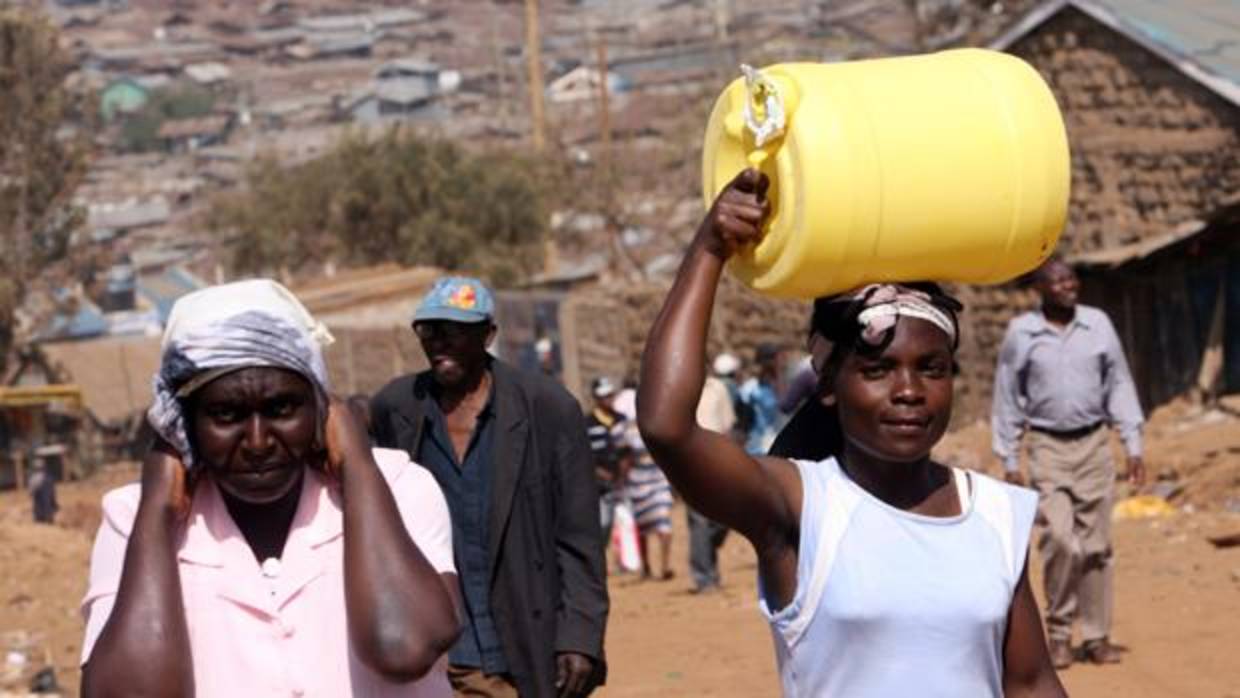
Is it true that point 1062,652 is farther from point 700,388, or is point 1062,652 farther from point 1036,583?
point 700,388

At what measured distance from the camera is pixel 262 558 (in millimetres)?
4078

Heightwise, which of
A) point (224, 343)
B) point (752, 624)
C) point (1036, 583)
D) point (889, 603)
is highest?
point (224, 343)

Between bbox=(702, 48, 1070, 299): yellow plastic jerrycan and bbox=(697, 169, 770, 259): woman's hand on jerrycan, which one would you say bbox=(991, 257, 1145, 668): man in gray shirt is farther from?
bbox=(697, 169, 770, 259): woman's hand on jerrycan

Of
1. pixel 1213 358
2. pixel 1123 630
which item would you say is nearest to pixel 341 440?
pixel 1123 630

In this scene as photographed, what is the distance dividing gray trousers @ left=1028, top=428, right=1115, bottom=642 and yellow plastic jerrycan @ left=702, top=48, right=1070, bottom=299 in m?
6.62

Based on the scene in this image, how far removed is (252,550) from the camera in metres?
4.08

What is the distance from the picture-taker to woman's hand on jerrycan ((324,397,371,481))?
13.5 ft

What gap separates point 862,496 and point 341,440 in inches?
33.0

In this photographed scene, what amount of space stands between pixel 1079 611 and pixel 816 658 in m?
7.46

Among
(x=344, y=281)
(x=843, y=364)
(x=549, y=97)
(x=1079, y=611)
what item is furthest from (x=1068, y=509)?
(x=549, y=97)

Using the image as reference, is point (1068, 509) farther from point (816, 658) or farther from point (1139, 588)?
point (816, 658)

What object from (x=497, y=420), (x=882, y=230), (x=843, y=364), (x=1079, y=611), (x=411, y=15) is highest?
(x=882, y=230)

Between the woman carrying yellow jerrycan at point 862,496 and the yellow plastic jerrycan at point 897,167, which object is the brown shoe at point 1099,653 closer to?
the woman carrying yellow jerrycan at point 862,496

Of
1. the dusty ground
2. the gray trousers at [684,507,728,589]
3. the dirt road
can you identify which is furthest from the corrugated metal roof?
the gray trousers at [684,507,728,589]
